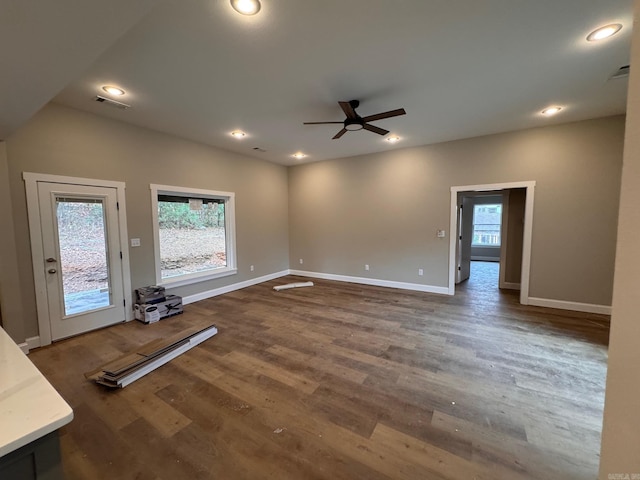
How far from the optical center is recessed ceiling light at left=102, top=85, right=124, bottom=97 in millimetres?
2787

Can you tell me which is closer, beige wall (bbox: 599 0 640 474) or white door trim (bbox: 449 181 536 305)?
beige wall (bbox: 599 0 640 474)

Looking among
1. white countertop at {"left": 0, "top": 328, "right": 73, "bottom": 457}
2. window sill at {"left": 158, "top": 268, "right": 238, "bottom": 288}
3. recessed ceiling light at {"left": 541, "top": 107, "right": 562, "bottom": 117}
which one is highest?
recessed ceiling light at {"left": 541, "top": 107, "right": 562, "bottom": 117}

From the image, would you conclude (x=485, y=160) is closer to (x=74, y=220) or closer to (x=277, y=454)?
(x=277, y=454)

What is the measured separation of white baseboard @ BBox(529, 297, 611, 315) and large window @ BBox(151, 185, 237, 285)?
571cm

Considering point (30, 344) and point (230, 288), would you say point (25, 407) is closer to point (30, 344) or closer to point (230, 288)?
point (30, 344)

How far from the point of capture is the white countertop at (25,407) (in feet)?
2.45

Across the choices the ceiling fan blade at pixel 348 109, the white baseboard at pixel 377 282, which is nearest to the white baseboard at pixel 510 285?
the white baseboard at pixel 377 282

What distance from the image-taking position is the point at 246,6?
5.83 feet

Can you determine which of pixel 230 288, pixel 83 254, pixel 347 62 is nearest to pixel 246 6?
pixel 347 62

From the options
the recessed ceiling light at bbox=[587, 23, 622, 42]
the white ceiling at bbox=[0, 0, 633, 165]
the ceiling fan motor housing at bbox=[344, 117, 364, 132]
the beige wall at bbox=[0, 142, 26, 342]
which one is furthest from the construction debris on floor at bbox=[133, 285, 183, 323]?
the recessed ceiling light at bbox=[587, 23, 622, 42]

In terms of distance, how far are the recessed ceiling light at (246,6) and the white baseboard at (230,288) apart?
4295 mm

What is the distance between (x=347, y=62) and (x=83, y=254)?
4046 mm

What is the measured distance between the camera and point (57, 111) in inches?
125

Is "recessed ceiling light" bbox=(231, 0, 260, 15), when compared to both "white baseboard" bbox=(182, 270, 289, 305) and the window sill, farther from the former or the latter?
"white baseboard" bbox=(182, 270, 289, 305)
